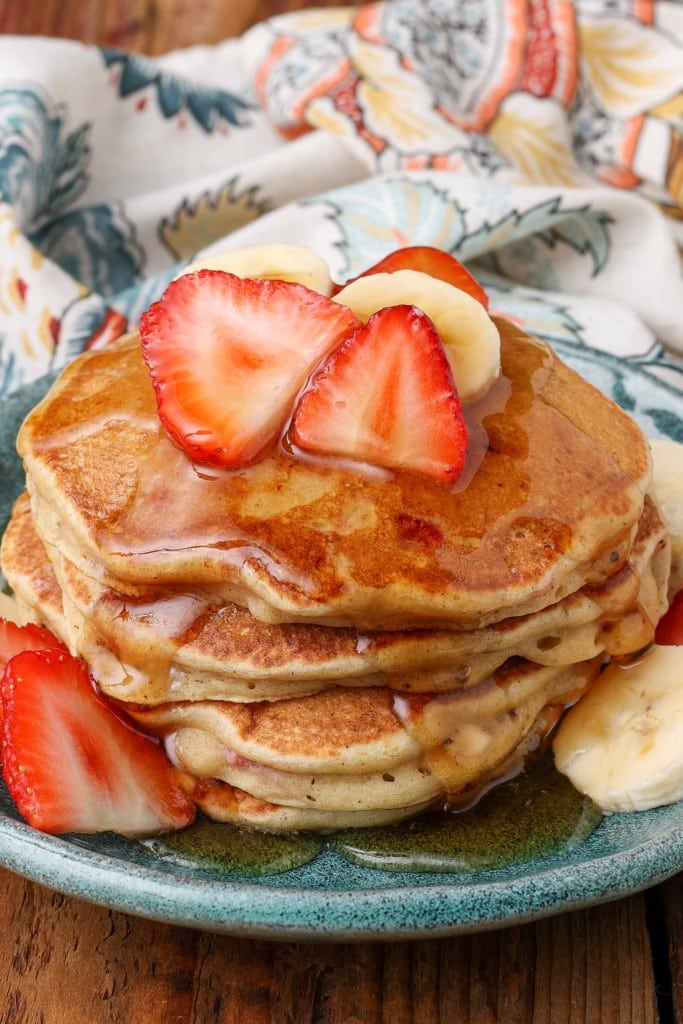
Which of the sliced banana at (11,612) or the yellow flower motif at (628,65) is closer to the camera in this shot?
the sliced banana at (11,612)

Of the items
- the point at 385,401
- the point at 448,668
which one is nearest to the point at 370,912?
the point at 448,668

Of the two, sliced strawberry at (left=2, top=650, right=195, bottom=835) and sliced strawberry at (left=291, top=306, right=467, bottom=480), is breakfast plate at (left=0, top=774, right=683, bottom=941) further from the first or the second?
sliced strawberry at (left=291, top=306, right=467, bottom=480)

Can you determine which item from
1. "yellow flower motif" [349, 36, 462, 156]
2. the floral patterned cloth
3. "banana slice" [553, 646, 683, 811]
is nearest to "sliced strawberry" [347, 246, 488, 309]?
the floral patterned cloth

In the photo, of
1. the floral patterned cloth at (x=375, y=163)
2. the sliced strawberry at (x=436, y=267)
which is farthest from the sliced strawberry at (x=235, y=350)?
the floral patterned cloth at (x=375, y=163)

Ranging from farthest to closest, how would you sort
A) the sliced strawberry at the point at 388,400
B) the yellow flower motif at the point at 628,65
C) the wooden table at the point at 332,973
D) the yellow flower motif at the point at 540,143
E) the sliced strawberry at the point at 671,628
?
the yellow flower motif at the point at 628,65
the yellow flower motif at the point at 540,143
the sliced strawberry at the point at 671,628
the sliced strawberry at the point at 388,400
the wooden table at the point at 332,973

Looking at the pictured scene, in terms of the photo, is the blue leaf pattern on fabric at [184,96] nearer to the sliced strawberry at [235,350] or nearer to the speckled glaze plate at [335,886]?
the sliced strawberry at [235,350]

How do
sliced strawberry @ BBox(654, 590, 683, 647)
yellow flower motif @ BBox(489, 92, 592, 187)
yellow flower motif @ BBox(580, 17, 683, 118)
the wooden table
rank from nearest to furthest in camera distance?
the wooden table → sliced strawberry @ BBox(654, 590, 683, 647) → yellow flower motif @ BBox(489, 92, 592, 187) → yellow flower motif @ BBox(580, 17, 683, 118)
